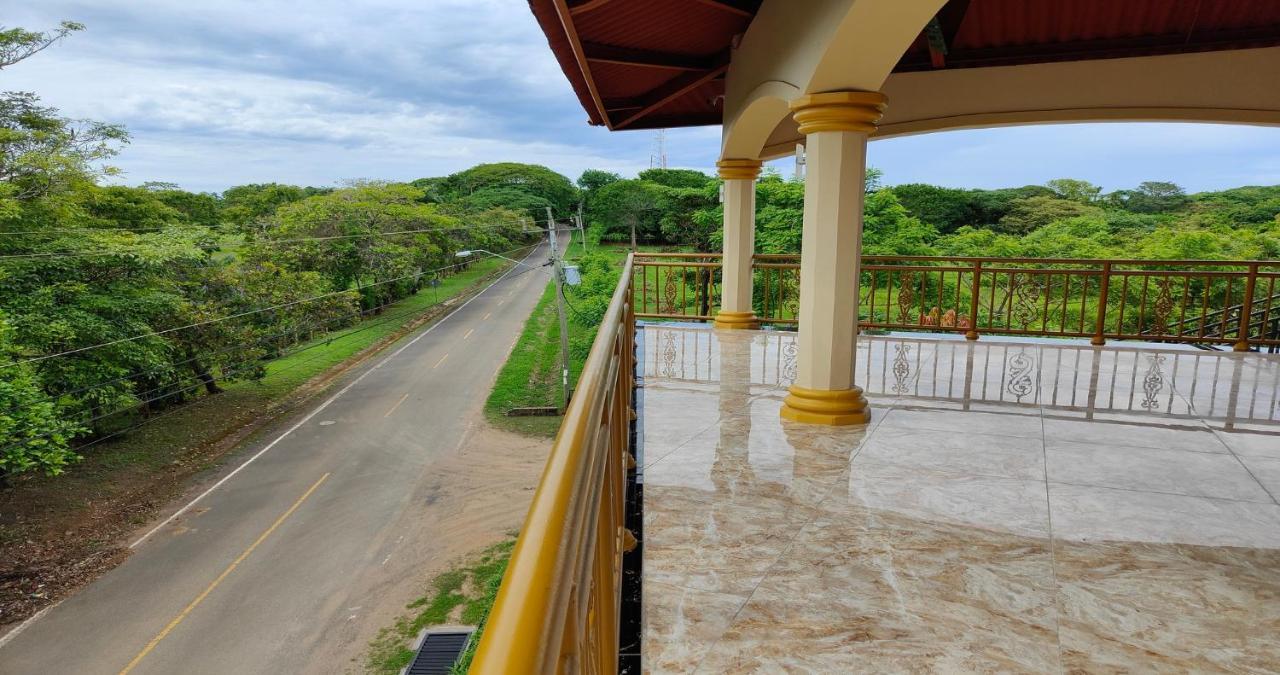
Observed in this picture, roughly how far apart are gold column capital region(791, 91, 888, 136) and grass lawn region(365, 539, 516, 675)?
24.2ft

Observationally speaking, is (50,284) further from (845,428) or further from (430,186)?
(430,186)

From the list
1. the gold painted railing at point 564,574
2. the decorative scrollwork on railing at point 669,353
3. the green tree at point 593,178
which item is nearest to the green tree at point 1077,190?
the decorative scrollwork on railing at point 669,353

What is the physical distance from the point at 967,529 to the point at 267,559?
13.7 metres

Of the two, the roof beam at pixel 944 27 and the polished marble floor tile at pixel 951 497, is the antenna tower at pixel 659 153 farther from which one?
the polished marble floor tile at pixel 951 497

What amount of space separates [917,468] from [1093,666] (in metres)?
1.61

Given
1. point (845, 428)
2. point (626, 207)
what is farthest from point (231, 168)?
point (845, 428)

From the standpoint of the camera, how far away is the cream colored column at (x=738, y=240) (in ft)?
24.0

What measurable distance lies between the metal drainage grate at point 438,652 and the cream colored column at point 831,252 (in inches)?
289

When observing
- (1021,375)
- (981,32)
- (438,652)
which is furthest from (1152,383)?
(438,652)

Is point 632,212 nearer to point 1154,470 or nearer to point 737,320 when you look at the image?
point 737,320

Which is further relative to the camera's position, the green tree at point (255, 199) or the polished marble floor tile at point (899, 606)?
the green tree at point (255, 199)

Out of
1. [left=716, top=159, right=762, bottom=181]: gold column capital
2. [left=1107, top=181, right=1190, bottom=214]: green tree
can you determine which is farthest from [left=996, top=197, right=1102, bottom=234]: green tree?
[left=716, top=159, right=762, bottom=181]: gold column capital

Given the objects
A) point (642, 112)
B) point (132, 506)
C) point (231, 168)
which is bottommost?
point (132, 506)

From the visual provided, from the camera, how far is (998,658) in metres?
1.94
